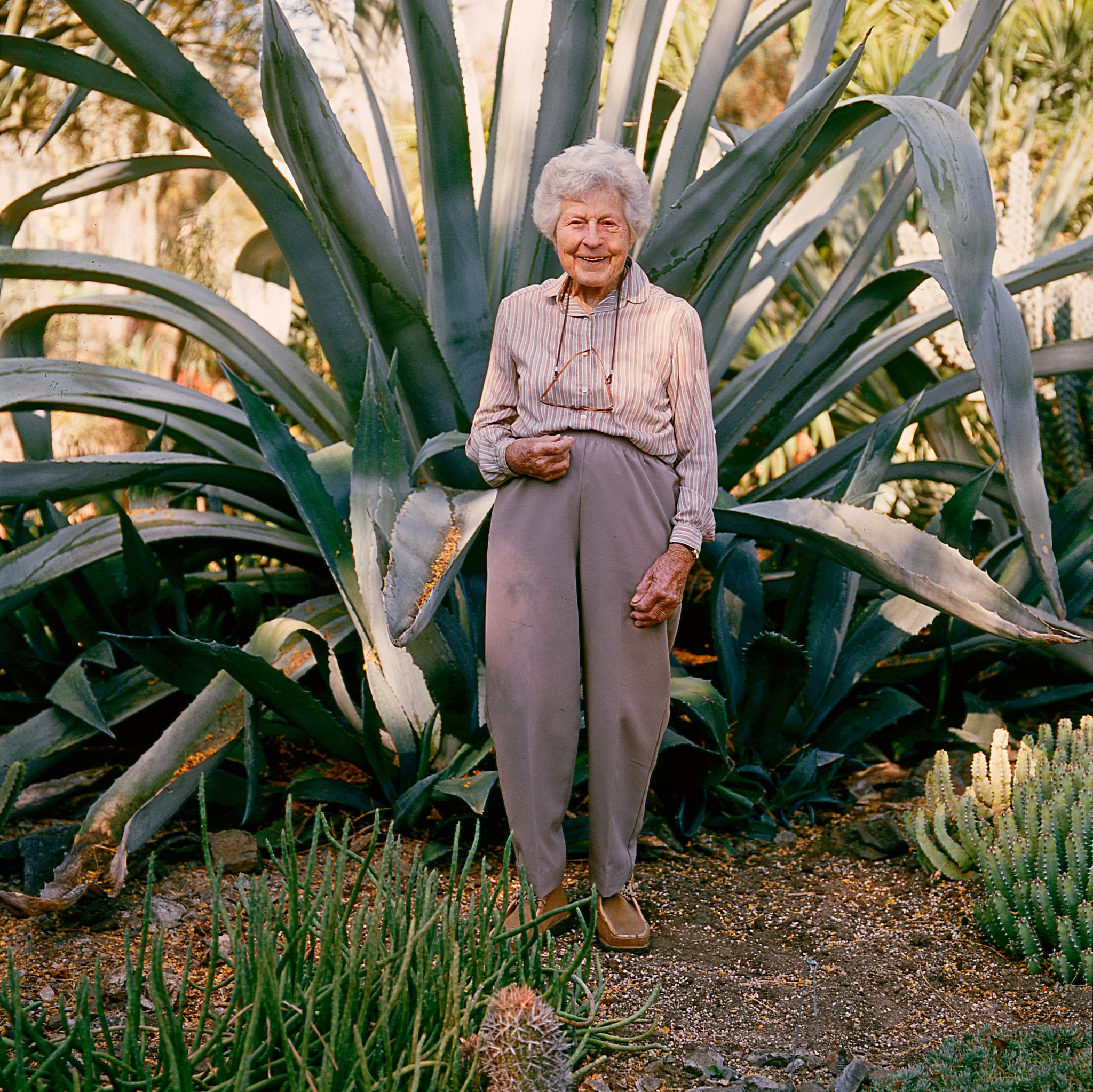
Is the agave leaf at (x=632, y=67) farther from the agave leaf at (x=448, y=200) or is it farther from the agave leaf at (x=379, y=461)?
the agave leaf at (x=379, y=461)

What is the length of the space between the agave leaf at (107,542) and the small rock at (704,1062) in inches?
59.1

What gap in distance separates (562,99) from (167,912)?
71.7 inches

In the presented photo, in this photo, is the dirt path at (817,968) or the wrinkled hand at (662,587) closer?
the dirt path at (817,968)

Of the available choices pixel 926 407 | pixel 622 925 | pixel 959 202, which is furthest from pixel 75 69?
pixel 926 407

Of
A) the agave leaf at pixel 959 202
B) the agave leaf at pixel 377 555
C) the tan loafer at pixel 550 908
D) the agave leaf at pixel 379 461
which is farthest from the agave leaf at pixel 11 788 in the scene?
the agave leaf at pixel 959 202

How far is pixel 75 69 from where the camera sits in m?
2.56

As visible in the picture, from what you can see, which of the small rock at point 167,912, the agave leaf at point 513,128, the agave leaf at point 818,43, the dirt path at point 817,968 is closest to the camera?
the dirt path at point 817,968

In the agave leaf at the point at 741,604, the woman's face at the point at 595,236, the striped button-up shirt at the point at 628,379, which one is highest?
the woman's face at the point at 595,236

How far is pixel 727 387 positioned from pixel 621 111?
0.74m

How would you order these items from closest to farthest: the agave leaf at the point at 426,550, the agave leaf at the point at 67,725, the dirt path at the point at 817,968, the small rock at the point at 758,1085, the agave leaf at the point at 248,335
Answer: the small rock at the point at 758,1085 < the dirt path at the point at 817,968 < the agave leaf at the point at 426,550 < the agave leaf at the point at 67,725 < the agave leaf at the point at 248,335

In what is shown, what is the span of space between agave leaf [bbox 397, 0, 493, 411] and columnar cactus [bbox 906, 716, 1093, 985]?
1303 mm

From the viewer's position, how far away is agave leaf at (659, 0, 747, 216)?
8.59 feet

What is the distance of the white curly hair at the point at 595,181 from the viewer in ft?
5.99

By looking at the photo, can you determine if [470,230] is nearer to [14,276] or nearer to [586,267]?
[586,267]
